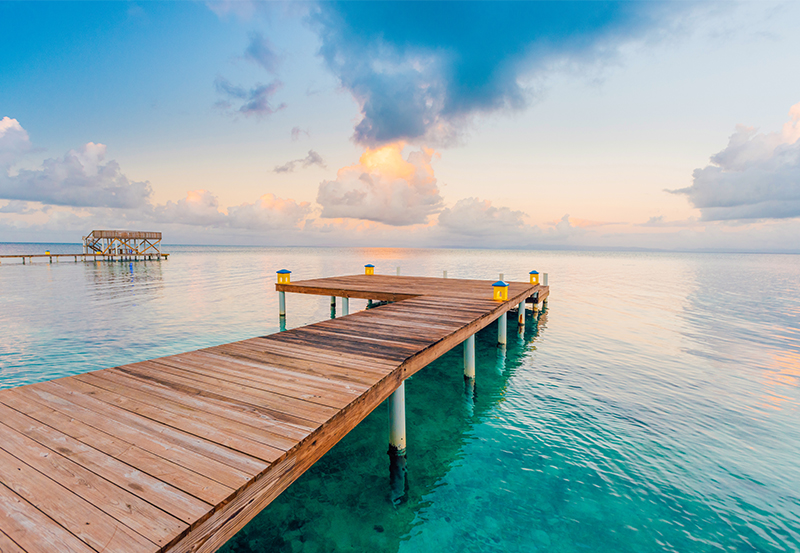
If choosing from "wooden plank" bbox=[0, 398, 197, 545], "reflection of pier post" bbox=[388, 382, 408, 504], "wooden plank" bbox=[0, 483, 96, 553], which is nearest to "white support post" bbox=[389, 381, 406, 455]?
"reflection of pier post" bbox=[388, 382, 408, 504]

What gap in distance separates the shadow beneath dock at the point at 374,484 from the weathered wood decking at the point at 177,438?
4.61ft

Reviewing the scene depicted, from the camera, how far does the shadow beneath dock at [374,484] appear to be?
12.6 feet

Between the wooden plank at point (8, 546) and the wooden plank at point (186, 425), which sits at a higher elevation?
the wooden plank at point (8, 546)

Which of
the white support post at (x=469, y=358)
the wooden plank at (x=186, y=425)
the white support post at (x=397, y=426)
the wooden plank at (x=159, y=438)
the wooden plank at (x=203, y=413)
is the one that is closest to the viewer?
the wooden plank at (x=159, y=438)

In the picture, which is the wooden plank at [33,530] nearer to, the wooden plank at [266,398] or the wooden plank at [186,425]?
the wooden plank at [186,425]

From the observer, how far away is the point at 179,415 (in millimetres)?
3213

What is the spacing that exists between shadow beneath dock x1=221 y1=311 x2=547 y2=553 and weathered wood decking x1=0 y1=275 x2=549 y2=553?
1404 mm

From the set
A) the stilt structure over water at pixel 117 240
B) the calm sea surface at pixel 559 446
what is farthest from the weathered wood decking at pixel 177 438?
the stilt structure over water at pixel 117 240

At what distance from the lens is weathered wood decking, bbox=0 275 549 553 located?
6.47ft

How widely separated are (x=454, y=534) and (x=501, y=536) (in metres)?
0.53

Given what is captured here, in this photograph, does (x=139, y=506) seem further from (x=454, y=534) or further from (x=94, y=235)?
(x=94, y=235)

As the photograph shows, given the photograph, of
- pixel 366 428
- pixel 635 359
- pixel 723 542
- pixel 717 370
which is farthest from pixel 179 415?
Answer: pixel 717 370

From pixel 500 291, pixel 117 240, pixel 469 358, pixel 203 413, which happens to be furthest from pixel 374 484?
pixel 117 240

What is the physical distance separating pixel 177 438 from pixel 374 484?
281 cm
